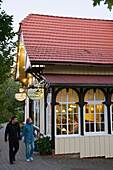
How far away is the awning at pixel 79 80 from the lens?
8.91 meters

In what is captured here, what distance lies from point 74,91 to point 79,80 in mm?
597

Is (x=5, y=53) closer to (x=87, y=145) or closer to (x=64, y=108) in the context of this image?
(x=64, y=108)

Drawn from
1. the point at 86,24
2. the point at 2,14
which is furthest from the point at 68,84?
the point at 86,24

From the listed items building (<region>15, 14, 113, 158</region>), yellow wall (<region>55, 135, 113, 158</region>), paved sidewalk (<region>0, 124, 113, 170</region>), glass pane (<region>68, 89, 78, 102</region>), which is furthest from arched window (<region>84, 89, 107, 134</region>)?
paved sidewalk (<region>0, 124, 113, 170</region>)

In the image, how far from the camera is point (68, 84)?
8.80 m

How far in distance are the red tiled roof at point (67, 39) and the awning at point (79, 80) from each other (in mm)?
744

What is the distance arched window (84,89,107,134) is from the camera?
9734mm

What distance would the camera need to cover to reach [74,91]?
9.82 m

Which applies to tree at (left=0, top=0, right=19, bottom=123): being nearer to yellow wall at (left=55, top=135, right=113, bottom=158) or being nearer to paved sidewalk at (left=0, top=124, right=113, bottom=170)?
paved sidewalk at (left=0, top=124, right=113, bottom=170)

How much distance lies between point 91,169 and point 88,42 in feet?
23.4

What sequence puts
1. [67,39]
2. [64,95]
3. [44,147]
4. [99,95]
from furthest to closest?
[67,39] < [99,95] < [64,95] < [44,147]

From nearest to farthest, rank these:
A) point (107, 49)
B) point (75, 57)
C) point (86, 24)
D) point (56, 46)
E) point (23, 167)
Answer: point (23, 167) → point (75, 57) → point (56, 46) → point (107, 49) → point (86, 24)

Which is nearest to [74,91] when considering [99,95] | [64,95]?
[64,95]

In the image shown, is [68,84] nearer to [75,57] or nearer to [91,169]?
[75,57]
